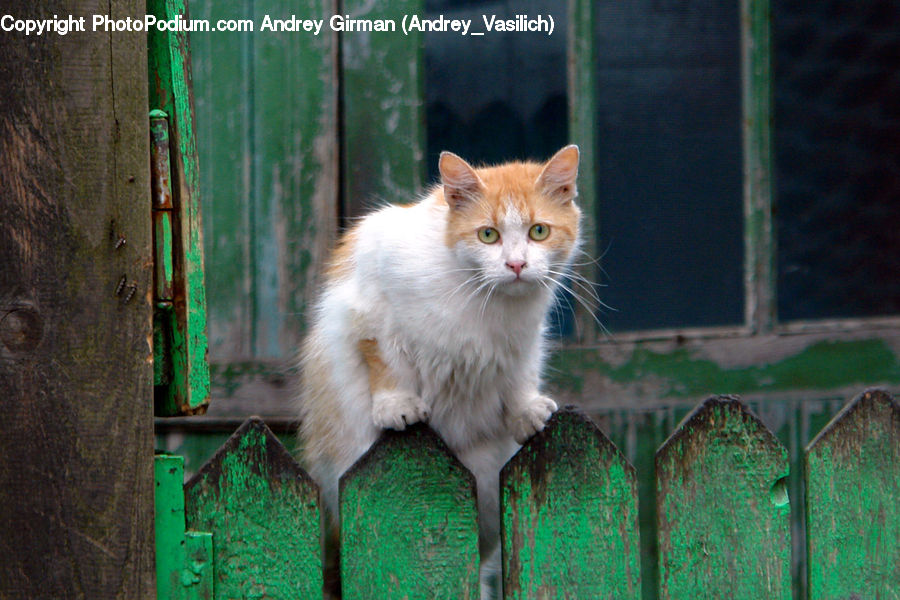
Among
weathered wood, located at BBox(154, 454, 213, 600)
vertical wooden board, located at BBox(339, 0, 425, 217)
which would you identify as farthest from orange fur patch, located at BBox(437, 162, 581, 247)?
vertical wooden board, located at BBox(339, 0, 425, 217)

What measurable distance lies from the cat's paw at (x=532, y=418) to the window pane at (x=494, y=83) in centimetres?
116

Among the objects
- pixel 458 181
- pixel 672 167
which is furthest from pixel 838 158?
pixel 458 181

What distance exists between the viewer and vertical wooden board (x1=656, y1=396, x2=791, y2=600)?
1494 mm

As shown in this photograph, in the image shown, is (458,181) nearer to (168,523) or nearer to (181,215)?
(181,215)

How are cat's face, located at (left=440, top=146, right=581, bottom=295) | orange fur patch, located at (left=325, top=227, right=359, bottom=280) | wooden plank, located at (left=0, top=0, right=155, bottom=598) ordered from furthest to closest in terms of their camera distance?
orange fur patch, located at (left=325, top=227, right=359, bottom=280)
cat's face, located at (left=440, top=146, right=581, bottom=295)
wooden plank, located at (left=0, top=0, right=155, bottom=598)

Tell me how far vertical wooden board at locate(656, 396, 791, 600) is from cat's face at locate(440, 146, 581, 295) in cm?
48

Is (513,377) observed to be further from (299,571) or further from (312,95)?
(312,95)

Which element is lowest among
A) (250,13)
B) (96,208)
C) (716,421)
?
(716,421)

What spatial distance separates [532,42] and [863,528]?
1775 mm

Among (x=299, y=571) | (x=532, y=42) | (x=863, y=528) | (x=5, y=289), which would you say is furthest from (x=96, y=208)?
(x=532, y=42)

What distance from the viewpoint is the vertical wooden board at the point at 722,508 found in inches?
58.8

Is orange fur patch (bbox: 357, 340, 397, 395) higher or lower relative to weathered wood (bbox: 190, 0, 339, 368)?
lower

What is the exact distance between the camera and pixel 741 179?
3.02m

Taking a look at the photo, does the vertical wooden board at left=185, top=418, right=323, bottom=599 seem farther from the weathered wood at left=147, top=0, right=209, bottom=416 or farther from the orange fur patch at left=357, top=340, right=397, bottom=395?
the orange fur patch at left=357, top=340, right=397, bottom=395
